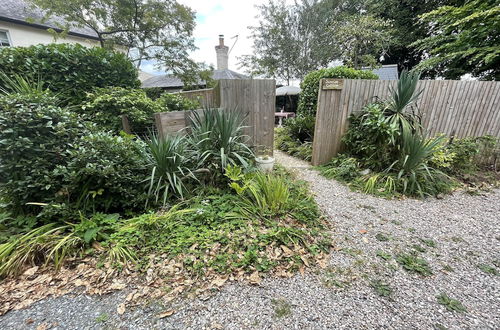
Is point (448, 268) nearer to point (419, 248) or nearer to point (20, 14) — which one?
point (419, 248)

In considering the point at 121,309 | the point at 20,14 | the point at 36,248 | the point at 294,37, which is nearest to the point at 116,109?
the point at 36,248

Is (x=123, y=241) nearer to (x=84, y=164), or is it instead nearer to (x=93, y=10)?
(x=84, y=164)

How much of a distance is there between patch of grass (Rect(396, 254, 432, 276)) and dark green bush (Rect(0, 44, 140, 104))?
4.63 metres

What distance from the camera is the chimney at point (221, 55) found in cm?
1295

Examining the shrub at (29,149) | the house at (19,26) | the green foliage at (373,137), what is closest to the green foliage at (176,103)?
the shrub at (29,149)

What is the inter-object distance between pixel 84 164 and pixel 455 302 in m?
3.19

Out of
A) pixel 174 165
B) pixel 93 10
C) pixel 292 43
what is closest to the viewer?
pixel 174 165

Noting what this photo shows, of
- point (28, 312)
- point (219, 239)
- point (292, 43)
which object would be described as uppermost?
point (292, 43)

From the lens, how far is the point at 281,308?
1.33 m

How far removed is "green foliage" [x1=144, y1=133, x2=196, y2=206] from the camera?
2.38m

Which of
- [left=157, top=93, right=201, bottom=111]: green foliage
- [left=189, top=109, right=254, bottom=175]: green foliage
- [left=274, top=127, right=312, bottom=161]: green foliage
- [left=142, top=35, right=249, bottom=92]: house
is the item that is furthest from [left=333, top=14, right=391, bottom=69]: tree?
[left=189, top=109, right=254, bottom=175]: green foliage

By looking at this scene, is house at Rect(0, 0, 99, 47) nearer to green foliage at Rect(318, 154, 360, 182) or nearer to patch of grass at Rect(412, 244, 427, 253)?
green foliage at Rect(318, 154, 360, 182)

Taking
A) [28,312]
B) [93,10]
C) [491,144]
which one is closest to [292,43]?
[93,10]

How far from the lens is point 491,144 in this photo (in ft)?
12.5
